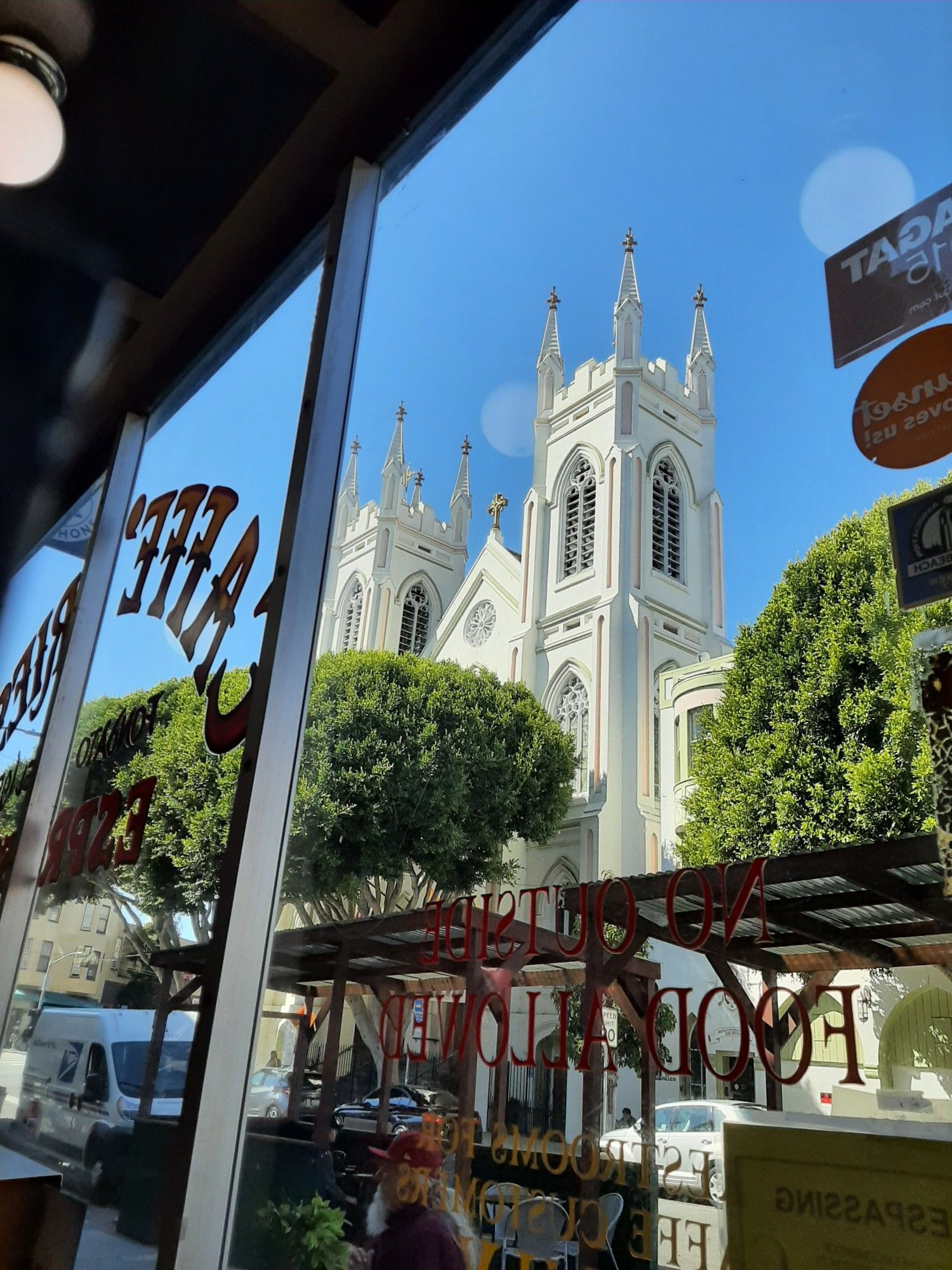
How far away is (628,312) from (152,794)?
143cm

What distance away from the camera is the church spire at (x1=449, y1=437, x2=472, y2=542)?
1.71 meters

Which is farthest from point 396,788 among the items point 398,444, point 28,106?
point 28,106

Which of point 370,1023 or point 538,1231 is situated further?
point 370,1023

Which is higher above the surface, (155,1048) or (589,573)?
(589,573)

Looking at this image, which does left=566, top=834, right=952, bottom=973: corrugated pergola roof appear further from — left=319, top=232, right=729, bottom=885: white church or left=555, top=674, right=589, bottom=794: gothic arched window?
left=555, top=674, right=589, bottom=794: gothic arched window

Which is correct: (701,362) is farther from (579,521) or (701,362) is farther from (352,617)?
(352,617)

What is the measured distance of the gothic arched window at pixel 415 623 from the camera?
5.50 feet

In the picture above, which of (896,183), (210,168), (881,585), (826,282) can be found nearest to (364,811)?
(881,585)

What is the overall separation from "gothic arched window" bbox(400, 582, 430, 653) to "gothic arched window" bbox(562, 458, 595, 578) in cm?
27

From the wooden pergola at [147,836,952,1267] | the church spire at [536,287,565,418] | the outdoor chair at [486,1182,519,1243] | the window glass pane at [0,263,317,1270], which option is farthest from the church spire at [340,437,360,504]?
the outdoor chair at [486,1182,519,1243]

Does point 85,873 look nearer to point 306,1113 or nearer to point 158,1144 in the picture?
point 158,1144

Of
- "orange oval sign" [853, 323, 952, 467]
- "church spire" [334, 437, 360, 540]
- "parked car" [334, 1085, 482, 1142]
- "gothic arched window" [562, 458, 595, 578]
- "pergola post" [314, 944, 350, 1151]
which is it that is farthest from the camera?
"church spire" [334, 437, 360, 540]

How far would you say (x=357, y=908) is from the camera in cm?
154

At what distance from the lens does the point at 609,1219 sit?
0.99 m
